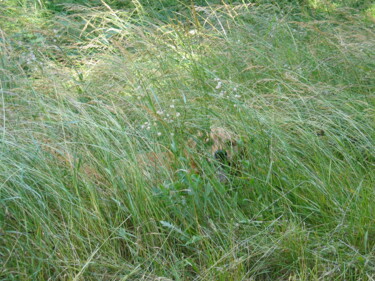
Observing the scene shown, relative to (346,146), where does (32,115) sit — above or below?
above

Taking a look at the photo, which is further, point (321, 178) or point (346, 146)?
point (346, 146)

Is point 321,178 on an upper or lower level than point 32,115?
lower

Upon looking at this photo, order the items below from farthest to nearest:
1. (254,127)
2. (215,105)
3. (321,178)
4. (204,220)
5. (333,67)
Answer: (333,67) → (215,105) → (254,127) → (321,178) → (204,220)

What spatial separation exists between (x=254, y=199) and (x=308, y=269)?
0.54m

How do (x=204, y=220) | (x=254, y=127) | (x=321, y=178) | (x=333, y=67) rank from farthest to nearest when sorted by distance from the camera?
(x=333, y=67) < (x=254, y=127) < (x=321, y=178) < (x=204, y=220)

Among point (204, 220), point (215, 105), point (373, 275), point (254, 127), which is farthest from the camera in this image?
point (215, 105)

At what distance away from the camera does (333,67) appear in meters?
3.77

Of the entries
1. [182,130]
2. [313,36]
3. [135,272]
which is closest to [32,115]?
[182,130]

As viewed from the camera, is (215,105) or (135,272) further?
(215,105)

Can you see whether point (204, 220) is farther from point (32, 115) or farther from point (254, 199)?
point (32, 115)

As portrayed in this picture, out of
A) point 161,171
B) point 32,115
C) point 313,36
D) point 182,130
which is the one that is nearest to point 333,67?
point 313,36

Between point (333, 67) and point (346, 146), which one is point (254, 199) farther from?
point (333, 67)

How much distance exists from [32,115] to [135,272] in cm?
125

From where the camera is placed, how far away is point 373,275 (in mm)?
1898
